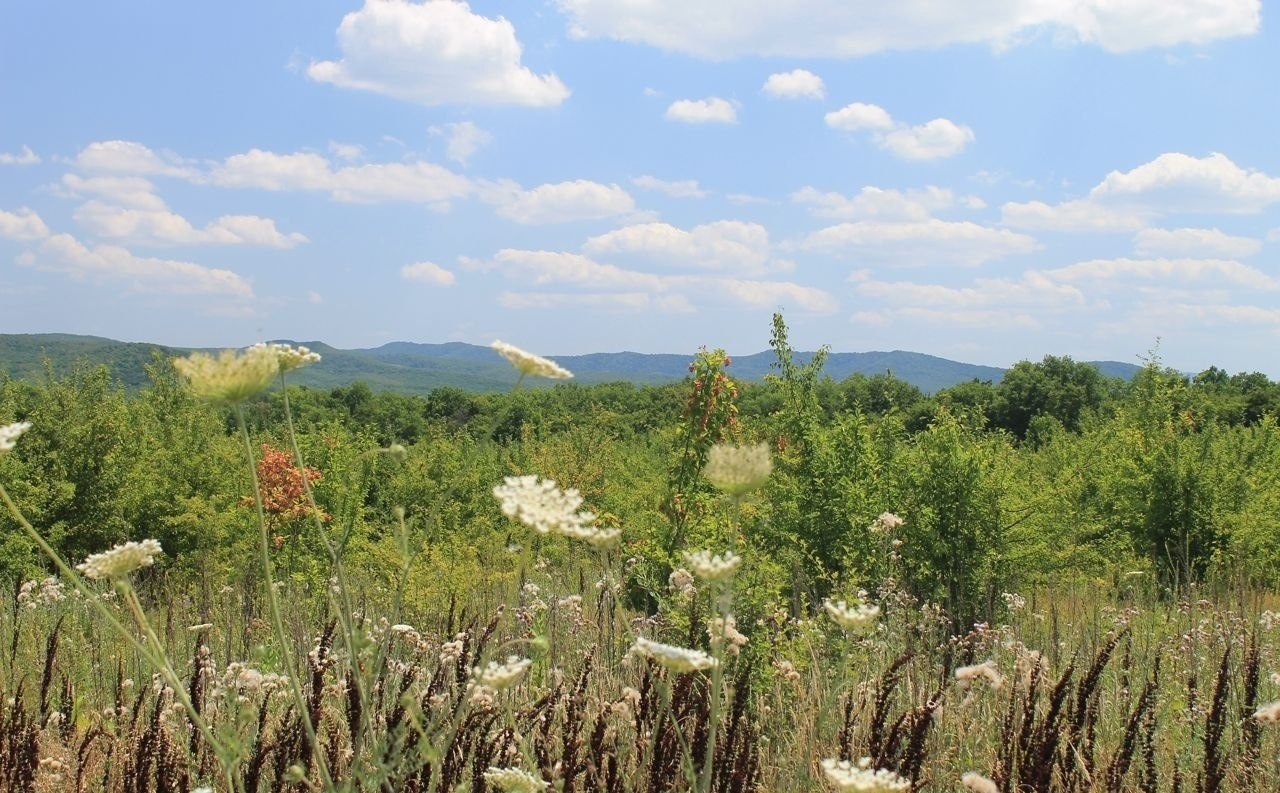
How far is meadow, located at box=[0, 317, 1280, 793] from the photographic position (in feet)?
6.43

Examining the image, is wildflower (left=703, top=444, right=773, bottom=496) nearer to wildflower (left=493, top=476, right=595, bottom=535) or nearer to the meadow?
the meadow

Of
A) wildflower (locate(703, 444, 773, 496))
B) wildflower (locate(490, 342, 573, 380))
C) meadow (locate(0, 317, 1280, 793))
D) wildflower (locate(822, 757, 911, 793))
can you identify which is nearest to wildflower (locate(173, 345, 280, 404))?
meadow (locate(0, 317, 1280, 793))

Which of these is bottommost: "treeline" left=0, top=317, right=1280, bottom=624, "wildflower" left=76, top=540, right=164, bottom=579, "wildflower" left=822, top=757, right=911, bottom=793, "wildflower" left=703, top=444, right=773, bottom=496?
"treeline" left=0, top=317, right=1280, bottom=624

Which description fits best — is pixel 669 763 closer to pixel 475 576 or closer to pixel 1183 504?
pixel 475 576

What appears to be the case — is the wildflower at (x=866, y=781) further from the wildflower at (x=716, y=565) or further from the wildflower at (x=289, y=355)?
the wildflower at (x=289, y=355)

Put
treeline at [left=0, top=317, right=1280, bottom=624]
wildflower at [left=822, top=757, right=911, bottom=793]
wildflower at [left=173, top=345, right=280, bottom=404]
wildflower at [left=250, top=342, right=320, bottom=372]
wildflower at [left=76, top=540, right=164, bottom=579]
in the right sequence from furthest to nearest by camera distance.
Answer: treeline at [left=0, top=317, right=1280, bottom=624], wildflower at [left=250, top=342, right=320, bottom=372], wildflower at [left=76, top=540, right=164, bottom=579], wildflower at [left=173, top=345, right=280, bottom=404], wildflower at [left=822, top=757, right=911, bottom=793]

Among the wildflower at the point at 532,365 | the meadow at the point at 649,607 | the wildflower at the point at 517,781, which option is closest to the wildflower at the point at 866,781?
the meadow at the point at 649,607

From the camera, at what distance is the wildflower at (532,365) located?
6.22 ft

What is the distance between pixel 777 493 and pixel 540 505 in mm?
7172

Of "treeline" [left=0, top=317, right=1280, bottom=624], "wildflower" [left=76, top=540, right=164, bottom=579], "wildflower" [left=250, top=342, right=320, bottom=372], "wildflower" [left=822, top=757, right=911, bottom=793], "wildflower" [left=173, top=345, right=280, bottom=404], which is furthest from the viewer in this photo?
"treeline" [left=0, top=317, right=1280, bottom=624]

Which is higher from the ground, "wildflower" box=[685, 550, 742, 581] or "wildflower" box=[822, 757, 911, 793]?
"wildflower" box=[685, 550, 742, 581]

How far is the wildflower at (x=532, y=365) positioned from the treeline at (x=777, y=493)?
0.44ft

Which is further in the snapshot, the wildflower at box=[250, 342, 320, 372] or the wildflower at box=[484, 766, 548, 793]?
the wildflower at box=[250, 342, 320, 372]

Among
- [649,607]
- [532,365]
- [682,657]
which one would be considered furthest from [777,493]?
[682,657]
